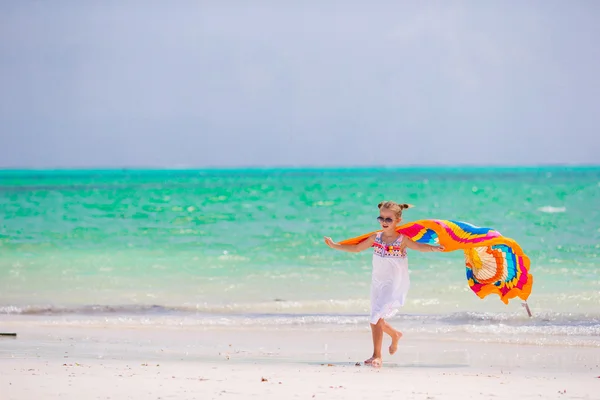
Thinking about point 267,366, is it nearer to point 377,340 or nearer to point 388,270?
point 377,340

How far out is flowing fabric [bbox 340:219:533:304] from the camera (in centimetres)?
708

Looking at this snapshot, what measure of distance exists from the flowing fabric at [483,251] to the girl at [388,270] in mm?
132

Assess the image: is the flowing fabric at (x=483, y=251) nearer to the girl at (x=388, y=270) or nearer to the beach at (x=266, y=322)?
the girl at (x=388, y=270)

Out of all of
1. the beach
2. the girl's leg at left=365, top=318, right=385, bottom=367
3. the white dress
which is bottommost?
the beach

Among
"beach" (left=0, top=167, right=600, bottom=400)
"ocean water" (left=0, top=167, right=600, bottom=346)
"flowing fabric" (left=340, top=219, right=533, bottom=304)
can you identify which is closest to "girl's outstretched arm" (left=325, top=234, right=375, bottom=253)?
"flowing fabric" (left=340, top=219, right=533, bottom=304)

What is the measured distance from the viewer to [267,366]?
6836 mm

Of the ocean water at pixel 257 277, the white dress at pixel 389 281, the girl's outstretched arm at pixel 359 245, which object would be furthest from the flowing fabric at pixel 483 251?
the ocean water at pixel 257 277

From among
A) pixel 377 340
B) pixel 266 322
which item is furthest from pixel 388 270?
pixel 266 322

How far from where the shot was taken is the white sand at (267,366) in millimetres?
5762

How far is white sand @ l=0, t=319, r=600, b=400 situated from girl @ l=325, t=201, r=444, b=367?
39 cm

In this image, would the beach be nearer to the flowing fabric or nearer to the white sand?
the white sand

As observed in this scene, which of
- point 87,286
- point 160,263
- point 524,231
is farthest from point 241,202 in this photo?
point 87,286

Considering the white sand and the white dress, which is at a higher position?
the white dress

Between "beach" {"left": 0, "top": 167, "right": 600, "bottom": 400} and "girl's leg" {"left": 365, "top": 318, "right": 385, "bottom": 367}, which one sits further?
"girl's leg" {"left": 365, "top": 318, "right": 385, "bottom": 367}
